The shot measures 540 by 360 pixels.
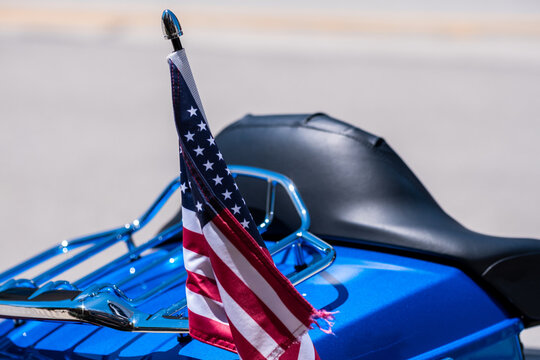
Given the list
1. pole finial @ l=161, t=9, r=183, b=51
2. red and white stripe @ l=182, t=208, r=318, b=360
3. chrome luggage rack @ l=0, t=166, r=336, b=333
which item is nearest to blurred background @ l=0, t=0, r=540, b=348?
chrome luggage rack @ l=0, t=166, r=336, b=333

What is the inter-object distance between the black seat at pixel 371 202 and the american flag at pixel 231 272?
1.94 ft

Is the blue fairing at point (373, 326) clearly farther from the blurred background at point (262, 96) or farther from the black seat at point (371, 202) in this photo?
the blurred background at point (262, 96)

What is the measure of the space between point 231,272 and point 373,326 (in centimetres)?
41

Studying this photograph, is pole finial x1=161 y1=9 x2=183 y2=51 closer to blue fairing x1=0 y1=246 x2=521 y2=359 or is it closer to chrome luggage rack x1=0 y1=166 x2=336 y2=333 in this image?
chrome luggage rack x1=0 y1=166 x2=336 y2=333

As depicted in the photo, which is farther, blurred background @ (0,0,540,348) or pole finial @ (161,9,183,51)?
blurred background @ (0,0,540,348)

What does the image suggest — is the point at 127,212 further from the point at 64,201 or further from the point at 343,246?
the point at 343,246

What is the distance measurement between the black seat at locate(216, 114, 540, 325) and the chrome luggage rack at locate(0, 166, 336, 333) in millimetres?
101

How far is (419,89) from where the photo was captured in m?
7.80

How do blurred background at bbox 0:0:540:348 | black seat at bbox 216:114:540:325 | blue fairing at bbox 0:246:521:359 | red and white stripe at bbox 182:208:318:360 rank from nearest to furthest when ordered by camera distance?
red and white stripe at bbox 182:208:318:360, blue fairing at bbox 0:246:521:359, black seat at bbox 216:114:540:325, blurred background at bbox 0:0:540:348

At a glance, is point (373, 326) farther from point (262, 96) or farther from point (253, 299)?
point (262, 96)

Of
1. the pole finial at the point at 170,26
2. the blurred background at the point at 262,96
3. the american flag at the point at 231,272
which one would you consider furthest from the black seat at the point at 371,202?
the blurred background at the point at 262,96

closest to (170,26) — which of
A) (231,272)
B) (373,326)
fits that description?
(231,272)

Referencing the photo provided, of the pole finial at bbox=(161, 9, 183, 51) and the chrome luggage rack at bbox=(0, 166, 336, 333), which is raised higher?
the pole finial at bbox=(161, 9, 183, 51)

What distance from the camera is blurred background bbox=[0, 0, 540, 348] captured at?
496 cm
